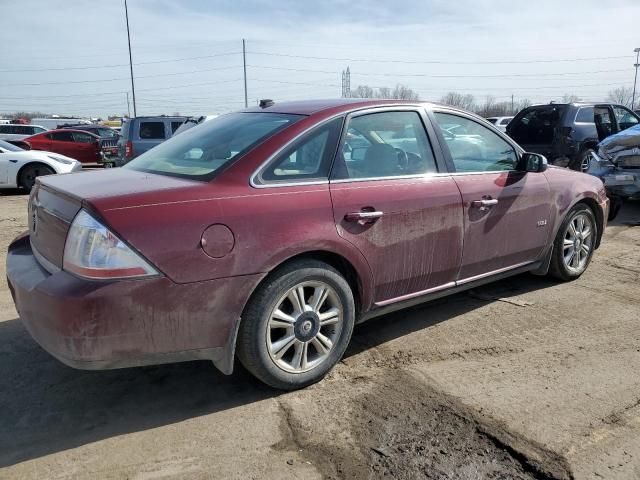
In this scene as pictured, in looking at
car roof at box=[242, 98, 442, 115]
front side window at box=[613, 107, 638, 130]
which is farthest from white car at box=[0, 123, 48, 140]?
car roof at box=[242, 98, 442, 115]

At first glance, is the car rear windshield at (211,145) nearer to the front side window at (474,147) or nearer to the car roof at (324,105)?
the car roof at (324,105)

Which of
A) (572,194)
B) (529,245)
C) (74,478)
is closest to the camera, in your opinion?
(74,478)

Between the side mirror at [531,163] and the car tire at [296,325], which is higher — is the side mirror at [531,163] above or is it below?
above

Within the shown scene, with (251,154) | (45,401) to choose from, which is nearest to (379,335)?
(251,154)

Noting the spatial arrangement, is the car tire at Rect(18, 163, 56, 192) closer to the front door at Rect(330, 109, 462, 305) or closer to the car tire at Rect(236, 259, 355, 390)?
the front door at Rect(330, 109, 462, 305)

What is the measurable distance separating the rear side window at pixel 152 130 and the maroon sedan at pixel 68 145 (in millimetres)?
4712

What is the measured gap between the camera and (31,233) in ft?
10.5

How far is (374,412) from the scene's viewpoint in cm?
291

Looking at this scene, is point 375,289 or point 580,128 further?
point 580,128

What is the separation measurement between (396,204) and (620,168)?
609 centimetres

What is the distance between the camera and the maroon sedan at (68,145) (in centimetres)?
1850

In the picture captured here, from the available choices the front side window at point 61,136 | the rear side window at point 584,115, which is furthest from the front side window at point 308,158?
the front side window at point 61,136

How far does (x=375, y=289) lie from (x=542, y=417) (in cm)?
115

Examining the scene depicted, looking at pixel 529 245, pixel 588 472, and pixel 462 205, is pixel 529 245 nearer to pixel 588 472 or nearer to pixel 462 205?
pixel 462 205
